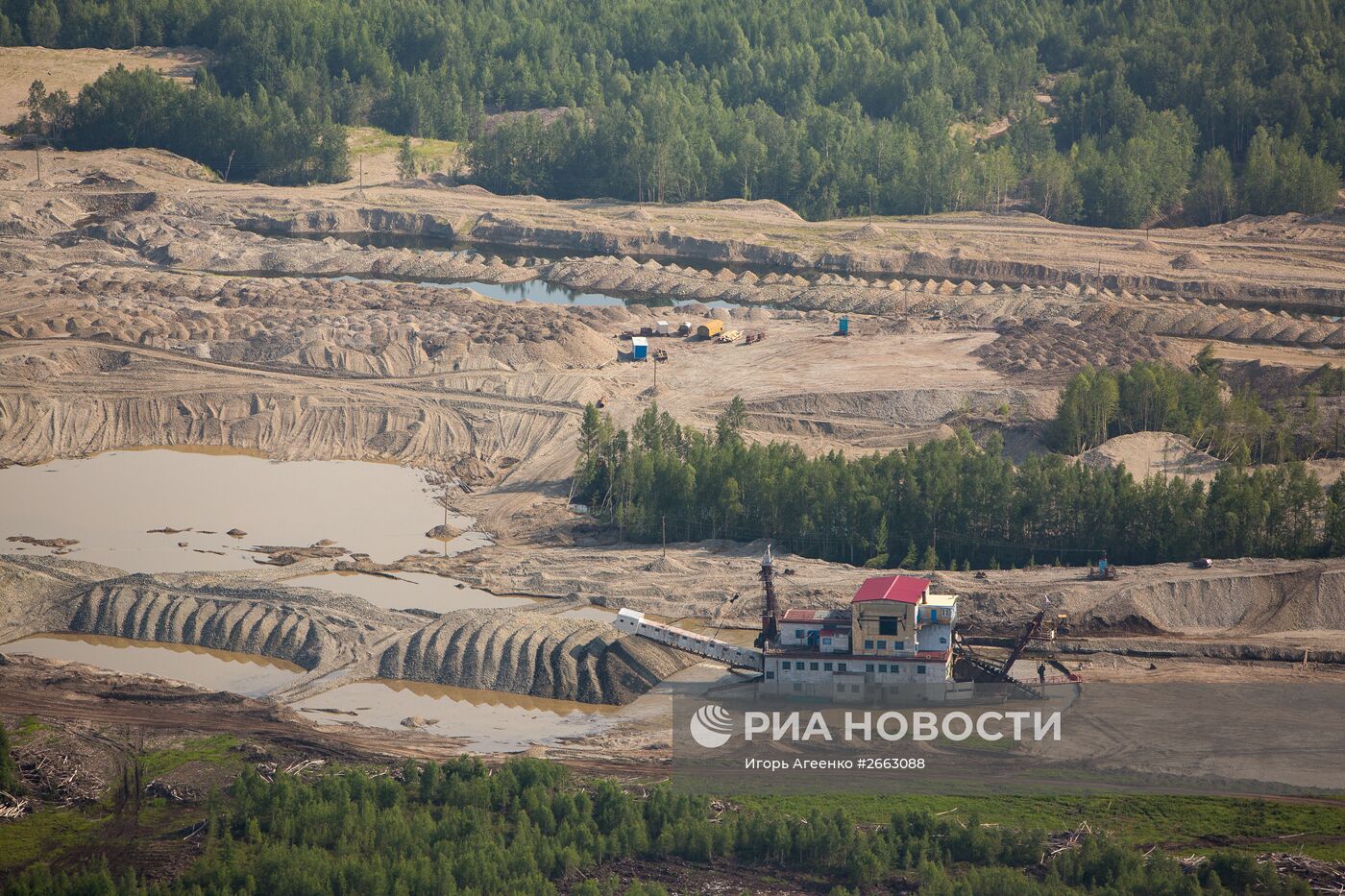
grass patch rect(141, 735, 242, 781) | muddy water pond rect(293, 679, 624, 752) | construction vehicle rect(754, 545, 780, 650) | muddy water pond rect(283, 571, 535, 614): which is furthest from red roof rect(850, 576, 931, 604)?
grass patch rect(141, 735, 242, 781)

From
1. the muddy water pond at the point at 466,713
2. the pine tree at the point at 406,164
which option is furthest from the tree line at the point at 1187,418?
the pine tree at the point at 406,164

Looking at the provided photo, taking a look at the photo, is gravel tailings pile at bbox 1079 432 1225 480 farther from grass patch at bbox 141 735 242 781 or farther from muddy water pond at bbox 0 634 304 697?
grass patch at bbox 141 735 242 781

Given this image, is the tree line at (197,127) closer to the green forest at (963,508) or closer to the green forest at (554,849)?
the green forest at (963,508)

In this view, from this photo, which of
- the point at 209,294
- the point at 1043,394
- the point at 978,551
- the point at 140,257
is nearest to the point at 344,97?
the point at 140,257

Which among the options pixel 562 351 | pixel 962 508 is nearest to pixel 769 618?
pixel 962 508

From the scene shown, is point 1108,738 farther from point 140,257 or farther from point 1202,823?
point 140,257
